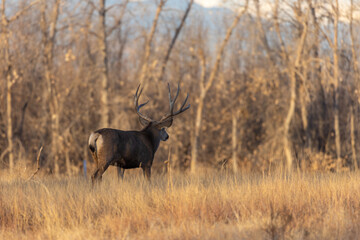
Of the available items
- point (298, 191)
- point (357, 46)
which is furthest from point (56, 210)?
point (357, 46)

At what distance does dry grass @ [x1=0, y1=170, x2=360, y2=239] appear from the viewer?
5816 mm

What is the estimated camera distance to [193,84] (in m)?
25.1

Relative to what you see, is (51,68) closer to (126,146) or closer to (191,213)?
(126,146)

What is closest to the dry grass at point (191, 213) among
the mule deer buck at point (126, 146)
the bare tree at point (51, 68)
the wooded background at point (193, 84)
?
the mule deer buck at point (126, 146)

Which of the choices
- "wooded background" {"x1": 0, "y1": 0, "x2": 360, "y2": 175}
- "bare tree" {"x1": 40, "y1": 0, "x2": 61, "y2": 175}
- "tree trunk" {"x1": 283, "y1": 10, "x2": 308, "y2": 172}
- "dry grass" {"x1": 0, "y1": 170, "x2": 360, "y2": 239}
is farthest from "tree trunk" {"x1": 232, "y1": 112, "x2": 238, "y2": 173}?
"dry grass" {"x1": 0, "y1": 170, "x2": 360, "y2": 239}

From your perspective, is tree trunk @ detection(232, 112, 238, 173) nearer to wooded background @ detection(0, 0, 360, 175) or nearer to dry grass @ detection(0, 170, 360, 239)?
wooded background @ detection(0, 0, 360, 175)

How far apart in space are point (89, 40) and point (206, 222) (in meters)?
21.0

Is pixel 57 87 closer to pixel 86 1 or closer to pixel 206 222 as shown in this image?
pixel 86 1

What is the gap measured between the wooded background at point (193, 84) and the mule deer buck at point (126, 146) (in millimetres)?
8839

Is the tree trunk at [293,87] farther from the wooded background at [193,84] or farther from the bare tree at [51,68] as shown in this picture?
the bare tree at [51,68]

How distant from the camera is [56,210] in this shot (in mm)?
6602

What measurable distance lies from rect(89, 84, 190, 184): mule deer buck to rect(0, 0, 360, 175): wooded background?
884 centimetres

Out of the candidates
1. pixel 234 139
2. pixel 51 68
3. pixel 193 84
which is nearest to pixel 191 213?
pixel 51 68

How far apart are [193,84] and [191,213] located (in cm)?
1883
